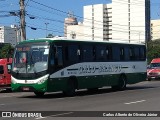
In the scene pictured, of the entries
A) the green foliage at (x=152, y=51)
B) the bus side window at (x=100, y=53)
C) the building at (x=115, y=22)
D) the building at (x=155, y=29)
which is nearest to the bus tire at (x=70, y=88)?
the bus side window at (x=100, y=53)

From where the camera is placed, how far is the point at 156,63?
47.7 m

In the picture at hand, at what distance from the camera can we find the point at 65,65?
76.3 ft

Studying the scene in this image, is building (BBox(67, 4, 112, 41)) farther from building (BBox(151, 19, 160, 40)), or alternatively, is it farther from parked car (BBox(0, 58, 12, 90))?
parked car (BBox(0, 58, 12, 90))

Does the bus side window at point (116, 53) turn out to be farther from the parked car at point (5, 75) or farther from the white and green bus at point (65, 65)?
the parked car at point (5, 75)

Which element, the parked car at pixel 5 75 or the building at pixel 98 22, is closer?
the parked car at pixel 5 75

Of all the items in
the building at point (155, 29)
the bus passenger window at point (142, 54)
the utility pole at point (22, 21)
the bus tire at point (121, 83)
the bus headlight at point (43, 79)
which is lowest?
the bus tire at point (121, 83)

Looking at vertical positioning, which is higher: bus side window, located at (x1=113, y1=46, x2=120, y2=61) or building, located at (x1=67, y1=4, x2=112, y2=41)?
building, located at (x1=67, y1=4, x2=112, y2=41)

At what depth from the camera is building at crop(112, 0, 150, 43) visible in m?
89.6

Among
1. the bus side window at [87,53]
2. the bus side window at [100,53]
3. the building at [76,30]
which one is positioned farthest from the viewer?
the building at [76,30]

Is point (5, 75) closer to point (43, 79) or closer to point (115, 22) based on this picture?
point (43, 79)

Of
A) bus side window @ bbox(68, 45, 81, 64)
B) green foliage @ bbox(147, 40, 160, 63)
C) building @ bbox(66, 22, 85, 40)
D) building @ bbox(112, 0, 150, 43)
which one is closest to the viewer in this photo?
bus side window @ bbox(68, 45, 81, 64)

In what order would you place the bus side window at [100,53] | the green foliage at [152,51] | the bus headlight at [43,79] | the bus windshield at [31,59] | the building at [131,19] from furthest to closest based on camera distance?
the green foliage at [152,51], the building at [131,19], the bus side window at [100,53], the bus windshield at [31,59], the bus headlight at [43,79]

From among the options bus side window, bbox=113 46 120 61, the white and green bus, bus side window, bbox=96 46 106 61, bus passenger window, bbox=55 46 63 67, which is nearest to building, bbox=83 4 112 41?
bus side window, bbox=113 46 120 61

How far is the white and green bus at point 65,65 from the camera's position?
72.7ft
